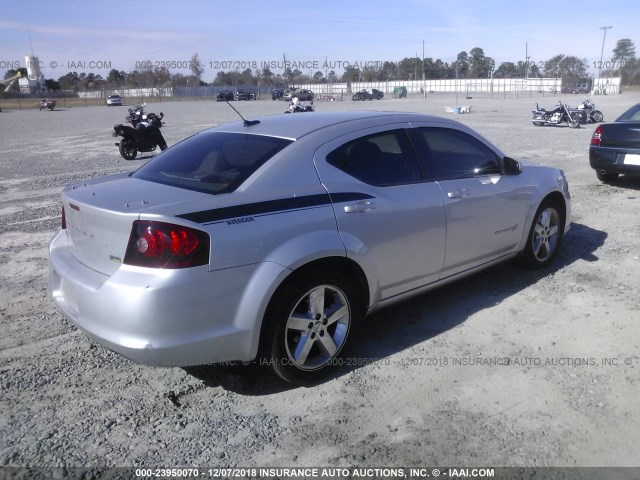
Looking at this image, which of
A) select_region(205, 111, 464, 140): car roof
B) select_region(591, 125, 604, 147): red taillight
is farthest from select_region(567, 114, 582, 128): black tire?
select_region(205, 111, 464, 140): car roof

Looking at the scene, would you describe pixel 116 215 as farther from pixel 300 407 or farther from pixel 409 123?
pixel 409 123

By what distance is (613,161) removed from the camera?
8.57 metres

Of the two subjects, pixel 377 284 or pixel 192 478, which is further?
pixel 377 284

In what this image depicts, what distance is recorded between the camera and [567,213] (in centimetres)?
546

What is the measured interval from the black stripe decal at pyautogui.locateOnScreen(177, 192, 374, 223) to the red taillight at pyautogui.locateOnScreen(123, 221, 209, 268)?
9 cm

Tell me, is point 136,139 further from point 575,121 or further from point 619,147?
point 575,121

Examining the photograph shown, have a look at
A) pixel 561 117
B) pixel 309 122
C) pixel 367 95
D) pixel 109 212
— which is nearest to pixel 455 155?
pixel 309 122

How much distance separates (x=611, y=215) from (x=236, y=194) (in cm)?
621

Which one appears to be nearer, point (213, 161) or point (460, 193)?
point (213, 161)

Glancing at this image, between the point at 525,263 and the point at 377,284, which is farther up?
the point at 377,284

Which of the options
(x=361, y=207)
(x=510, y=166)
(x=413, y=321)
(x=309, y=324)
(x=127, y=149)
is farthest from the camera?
(x=127, y=149)

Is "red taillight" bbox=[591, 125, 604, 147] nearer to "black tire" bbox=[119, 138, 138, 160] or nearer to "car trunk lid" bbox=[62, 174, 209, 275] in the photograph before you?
"car trunk lid" bbox=[62, 174, 209, 275]

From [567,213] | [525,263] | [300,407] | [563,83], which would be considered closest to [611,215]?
[567,213]

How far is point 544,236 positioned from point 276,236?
3270mm
